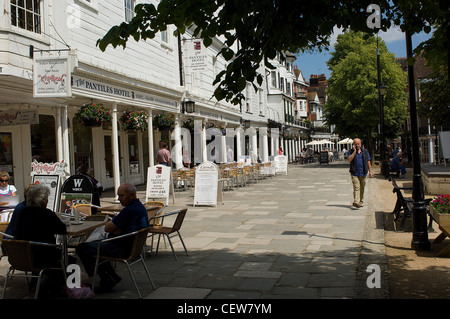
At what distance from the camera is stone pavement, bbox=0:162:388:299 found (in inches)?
194

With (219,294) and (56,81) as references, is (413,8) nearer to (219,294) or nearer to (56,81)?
(219,294)

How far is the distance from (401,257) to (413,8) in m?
3.50

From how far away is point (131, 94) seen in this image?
14.5 metres

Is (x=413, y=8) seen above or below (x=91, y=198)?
above

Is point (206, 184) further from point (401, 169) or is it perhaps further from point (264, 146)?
point (264, 146)

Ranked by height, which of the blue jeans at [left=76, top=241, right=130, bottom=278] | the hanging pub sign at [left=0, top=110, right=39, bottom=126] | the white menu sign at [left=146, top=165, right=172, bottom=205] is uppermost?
the hanging pub sign at [left=0, top=110, right=39, bottom=126]

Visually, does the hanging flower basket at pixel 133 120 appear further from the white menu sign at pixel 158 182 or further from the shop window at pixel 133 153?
the shop window at pixel 133 153

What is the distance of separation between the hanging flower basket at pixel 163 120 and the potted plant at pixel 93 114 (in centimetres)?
468

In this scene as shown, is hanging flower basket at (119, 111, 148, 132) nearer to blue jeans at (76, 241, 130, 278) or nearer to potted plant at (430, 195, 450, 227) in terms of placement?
blue jeans at (76, 241, 130, 278)

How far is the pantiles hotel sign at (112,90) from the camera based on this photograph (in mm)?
11531

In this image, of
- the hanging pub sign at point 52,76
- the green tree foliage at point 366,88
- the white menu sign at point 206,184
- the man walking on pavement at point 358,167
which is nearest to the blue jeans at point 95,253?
the hanging pub sign at point 52,76

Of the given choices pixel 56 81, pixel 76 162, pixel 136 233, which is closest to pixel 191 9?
pixel 136 233

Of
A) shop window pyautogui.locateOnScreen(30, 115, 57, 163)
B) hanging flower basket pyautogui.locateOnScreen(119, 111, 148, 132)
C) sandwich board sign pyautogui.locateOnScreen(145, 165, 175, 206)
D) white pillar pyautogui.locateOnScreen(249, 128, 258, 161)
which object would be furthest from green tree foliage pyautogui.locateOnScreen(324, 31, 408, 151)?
shop window pyautogui.locateOnScreen(30, 115, 57, 163)

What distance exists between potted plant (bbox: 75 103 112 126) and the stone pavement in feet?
12.0
